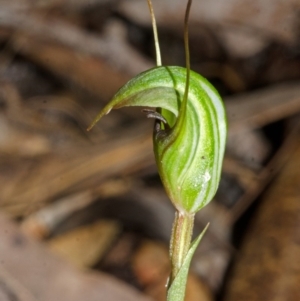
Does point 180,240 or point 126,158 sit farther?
point 126,158

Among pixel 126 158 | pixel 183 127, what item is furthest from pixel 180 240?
pixel 126 158

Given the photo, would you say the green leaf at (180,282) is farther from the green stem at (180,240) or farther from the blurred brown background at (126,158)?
the blurred brown background at (126,158)

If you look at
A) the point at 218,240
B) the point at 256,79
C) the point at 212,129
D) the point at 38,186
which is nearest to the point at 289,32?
the point at 256,79

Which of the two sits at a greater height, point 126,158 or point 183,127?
point 183,127

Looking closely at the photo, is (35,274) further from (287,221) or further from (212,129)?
(212,129)

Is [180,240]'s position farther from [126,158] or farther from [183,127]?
[126,158]

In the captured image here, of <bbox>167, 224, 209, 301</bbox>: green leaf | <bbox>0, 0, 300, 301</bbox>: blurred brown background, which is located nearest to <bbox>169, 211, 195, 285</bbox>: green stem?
<bbox>167, 224, 209, 301</bbox>: green leaf
